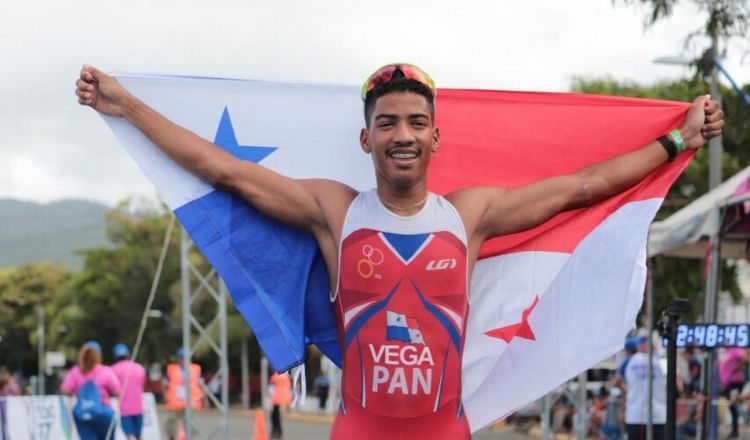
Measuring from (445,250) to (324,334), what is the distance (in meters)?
0.77

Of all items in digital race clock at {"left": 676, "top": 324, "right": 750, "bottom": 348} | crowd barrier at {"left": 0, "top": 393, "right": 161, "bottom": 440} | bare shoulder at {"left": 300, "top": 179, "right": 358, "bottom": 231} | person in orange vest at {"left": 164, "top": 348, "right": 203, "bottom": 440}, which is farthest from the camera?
person in orange vest at {"left": 164, "top": 348, "right": 203, "bottom": 440}

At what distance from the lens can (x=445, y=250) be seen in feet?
19.1

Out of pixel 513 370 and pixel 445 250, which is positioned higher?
pixel 445 250

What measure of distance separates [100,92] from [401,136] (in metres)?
1.38

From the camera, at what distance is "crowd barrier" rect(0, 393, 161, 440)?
706 inches

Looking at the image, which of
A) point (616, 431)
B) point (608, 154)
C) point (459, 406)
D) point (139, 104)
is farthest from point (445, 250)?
point (616, 431)

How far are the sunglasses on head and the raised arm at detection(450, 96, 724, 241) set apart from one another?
55cm

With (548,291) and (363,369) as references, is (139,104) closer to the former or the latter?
(363,369)

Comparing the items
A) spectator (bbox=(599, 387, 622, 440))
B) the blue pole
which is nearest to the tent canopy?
the blue pole

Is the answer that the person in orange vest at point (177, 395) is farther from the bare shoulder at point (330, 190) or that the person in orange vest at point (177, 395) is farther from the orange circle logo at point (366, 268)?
the orange circle logo at point (366, 268)

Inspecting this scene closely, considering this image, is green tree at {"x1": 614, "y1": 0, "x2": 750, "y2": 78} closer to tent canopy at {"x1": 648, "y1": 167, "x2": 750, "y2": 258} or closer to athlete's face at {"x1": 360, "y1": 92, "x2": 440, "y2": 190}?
tent canopy at {"x1": 648, "y1": 167, "x2": 750, "y2": 258}

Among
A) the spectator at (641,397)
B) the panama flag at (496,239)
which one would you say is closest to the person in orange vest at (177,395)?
the spectator at (641,397)

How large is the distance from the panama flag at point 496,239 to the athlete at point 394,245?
20cm

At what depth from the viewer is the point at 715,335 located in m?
11.9
